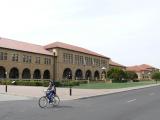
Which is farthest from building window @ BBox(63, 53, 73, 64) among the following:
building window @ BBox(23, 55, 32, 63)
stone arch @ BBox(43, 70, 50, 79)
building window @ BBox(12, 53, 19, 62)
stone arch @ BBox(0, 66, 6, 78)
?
stone arch @ BBox(0, 66, 6, 78)

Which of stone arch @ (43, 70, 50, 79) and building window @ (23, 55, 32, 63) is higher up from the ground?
building window @ (23, 55, 32, 63)

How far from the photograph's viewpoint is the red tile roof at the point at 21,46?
78919mm

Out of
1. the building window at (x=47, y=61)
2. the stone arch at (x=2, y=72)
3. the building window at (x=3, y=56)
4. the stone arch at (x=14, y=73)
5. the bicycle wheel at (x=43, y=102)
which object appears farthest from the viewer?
the building window at (x=47, y=61)

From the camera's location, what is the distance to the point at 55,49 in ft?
312

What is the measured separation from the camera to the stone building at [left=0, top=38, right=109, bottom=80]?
78.1 m

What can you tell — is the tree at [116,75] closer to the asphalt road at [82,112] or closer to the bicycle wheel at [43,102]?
the asphalt road at [82,112]

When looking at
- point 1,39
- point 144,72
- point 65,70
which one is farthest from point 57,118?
point 144,72

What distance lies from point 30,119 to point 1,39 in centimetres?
7194

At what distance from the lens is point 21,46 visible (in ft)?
278

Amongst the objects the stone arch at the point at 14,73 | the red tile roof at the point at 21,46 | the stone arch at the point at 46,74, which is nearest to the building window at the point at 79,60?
the red tile roof at the point at 21,46

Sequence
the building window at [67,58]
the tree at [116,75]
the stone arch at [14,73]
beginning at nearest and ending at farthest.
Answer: the stone arch at [14,73]
the tree at [116,75]
the building window at [67,58]

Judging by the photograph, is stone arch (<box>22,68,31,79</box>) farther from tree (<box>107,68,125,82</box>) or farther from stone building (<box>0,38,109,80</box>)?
tree (<box>107,68,125,82</box>)

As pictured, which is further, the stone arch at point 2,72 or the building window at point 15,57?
the building window at point 15,57

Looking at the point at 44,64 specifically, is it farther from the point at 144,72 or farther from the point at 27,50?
the point at 144,72
